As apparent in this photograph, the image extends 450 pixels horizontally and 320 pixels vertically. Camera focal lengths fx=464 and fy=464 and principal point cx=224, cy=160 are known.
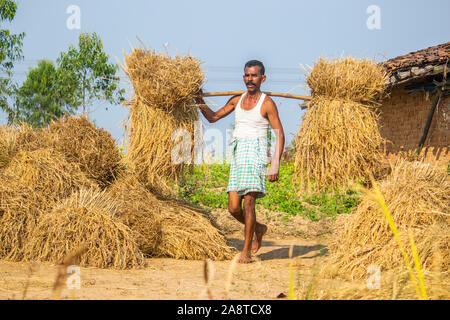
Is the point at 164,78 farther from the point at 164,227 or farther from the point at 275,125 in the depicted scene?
the point at 164,227

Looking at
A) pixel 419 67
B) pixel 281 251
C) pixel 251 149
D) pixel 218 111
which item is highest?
pixel 419 67

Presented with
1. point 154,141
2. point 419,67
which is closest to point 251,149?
point 154,141

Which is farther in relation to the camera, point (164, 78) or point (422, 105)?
point (422, 105)

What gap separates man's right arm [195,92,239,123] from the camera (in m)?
4.98

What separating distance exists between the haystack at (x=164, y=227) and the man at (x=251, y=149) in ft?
1.18

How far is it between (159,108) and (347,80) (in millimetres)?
1943

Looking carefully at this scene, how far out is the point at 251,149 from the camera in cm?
466

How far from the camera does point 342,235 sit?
13.2ft

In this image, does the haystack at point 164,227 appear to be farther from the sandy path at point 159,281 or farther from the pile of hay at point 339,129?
the pile of hay at point 339,129

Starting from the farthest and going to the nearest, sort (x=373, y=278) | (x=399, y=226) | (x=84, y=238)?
(x=84, y=238) < (x=399, y=226) < (x=373, y=278)

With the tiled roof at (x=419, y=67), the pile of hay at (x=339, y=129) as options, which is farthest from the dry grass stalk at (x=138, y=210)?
the tiled roof at (x=419, y=67)

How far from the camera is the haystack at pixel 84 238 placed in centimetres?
393
